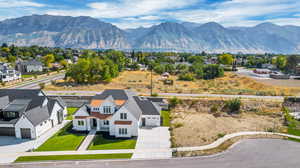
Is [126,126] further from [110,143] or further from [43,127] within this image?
[43,127]

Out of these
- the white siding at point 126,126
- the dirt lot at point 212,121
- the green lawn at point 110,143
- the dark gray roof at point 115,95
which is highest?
the dark gray roof at point 115,95

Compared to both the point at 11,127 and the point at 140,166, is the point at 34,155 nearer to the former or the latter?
the point at 11,127

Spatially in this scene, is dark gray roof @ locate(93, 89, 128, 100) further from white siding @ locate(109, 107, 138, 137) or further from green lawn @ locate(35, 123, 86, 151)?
green lawn @ locate(35, 123, 86, 151)

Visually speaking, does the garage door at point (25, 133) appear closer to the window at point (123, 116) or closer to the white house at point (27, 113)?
the white house at point (27, 113)

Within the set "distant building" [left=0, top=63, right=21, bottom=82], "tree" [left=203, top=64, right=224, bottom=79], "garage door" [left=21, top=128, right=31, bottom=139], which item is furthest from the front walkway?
"tree" [left=203, top=64, right=224, bottom=79]

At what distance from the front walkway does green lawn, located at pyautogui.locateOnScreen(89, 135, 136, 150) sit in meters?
0.55

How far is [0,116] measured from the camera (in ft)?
89.1

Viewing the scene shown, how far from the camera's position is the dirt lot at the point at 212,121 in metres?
26.6

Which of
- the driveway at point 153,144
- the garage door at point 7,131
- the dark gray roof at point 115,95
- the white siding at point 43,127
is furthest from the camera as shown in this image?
the dark gray roof at point 115,95

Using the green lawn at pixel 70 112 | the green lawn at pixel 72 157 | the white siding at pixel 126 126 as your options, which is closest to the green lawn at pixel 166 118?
the white siding at pixel 126 126

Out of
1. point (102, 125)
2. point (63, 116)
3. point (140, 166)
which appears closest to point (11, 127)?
point (63, 116)

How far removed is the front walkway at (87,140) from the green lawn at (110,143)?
554mm

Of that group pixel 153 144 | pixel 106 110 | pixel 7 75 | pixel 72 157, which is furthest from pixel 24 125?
pixel 7 75

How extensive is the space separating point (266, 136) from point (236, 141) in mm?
5108
